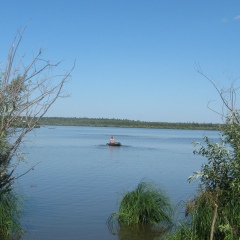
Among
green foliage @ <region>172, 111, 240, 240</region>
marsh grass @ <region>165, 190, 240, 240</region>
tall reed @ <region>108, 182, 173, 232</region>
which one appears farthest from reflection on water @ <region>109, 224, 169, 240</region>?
green foliage @ <region>172, 111, 240, 240</region>

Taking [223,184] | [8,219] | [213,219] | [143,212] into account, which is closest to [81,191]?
[143,212]

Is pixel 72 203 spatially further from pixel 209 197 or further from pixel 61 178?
pixel 209 197

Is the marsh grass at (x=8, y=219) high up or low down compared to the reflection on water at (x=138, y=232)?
up

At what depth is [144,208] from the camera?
1291cm

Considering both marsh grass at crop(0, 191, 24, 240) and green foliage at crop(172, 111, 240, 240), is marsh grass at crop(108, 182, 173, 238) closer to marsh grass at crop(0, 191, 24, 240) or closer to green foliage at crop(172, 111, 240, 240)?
marsh grass at crop(0, 191, 24, 240)

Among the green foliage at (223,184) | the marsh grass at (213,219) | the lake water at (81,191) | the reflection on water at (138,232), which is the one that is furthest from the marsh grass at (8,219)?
the green foliage at (223,184)

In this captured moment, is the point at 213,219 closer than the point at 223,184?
Yes

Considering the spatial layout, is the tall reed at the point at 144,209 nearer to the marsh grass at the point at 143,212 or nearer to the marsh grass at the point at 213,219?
the marsh grass at the point at 143,212

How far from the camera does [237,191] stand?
7.94 m

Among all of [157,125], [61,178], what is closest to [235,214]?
[61,178]

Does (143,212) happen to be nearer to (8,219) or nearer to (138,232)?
(138,232)

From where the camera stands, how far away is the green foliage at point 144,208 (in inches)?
508

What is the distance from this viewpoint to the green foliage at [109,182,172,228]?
1291cm

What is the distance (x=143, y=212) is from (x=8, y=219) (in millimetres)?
4358
